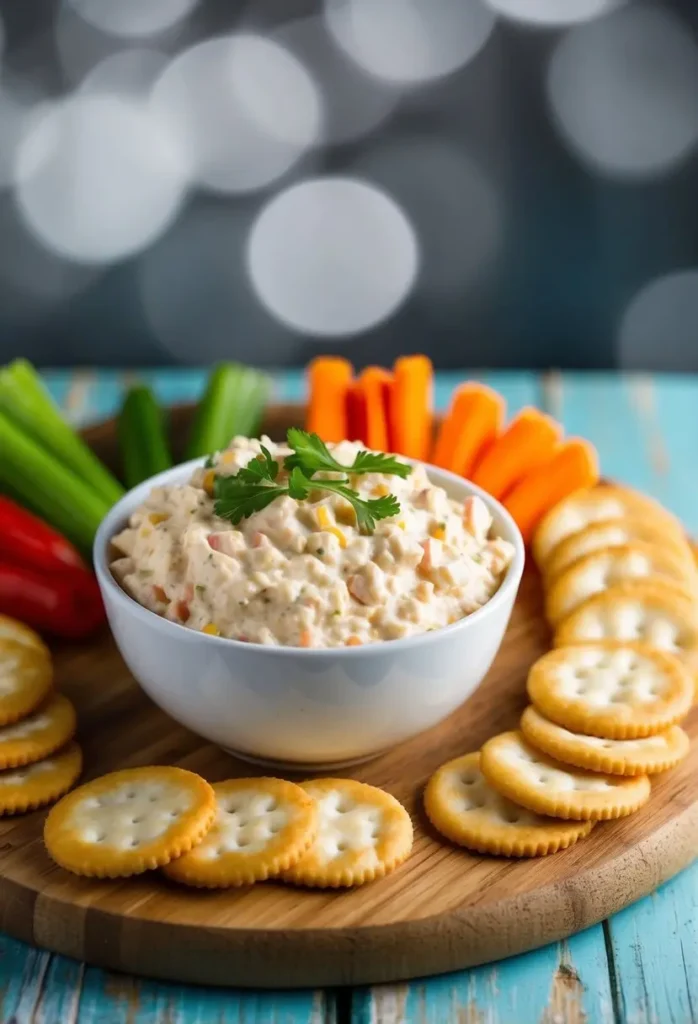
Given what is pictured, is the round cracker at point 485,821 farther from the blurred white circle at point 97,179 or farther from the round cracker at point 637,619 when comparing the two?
the blurred white circle at point 97,179

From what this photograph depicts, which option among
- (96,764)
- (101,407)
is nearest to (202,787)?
(96,764)

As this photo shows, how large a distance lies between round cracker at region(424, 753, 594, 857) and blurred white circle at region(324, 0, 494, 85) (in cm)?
310

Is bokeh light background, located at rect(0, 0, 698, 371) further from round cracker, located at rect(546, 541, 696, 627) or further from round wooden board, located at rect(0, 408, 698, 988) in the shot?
round wooden board, located at rect(0, 408, 698, 988)

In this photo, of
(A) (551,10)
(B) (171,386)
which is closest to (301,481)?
(B) (171,386)

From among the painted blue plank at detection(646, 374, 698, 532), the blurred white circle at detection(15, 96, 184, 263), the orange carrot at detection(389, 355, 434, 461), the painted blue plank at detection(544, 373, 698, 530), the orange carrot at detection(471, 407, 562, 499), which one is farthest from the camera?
the blurred white circle at detection(15, 96, 184, 263)

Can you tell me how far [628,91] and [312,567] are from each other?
3175 mm

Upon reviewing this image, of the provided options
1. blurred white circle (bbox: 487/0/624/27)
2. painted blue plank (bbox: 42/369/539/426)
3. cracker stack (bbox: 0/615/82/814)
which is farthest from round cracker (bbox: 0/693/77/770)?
blurred white circle (bbox: 487/0/624/27)

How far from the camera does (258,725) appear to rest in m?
2.27

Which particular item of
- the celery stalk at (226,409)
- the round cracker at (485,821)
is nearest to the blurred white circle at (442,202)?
the celery stalk at (226,409)

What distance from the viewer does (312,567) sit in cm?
224

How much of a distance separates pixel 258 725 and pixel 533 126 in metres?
3.15

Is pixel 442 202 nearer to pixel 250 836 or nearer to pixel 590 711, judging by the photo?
pixel 590 711

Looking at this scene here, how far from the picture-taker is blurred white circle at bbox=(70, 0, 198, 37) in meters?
4.54

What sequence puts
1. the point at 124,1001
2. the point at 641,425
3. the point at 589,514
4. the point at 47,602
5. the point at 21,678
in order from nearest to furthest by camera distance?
the point at 124,1001, the point at 21,678, the point at 47,602, the point at 589,514, the point at 641,425
